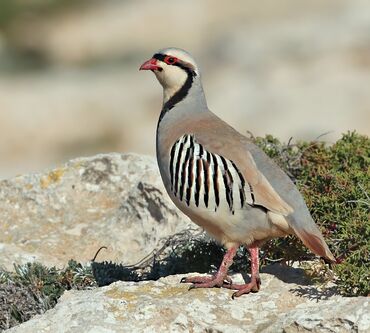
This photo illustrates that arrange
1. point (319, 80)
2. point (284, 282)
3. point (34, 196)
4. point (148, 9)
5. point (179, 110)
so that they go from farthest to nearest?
1. point (148, 9)
2. point (319, 80)
3. point (34, 196)
4. point (179, 110)
5. point (284, 282)

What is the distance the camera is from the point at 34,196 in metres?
11.0

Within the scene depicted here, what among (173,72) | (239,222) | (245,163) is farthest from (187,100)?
(239,222)

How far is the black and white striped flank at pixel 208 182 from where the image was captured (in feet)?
25.8

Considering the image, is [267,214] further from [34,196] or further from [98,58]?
[98,58]

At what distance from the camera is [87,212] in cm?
1088

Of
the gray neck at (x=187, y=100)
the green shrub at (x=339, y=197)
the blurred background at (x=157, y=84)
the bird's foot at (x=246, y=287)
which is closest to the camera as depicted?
the green shrub at (x=339, y=197)

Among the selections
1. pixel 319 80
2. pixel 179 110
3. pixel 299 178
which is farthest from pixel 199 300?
pixel 319 80

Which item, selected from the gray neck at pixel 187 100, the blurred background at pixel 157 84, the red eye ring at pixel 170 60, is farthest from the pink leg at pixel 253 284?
the blurred background at pixel 157 84

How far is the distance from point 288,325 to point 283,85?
67.0 ft

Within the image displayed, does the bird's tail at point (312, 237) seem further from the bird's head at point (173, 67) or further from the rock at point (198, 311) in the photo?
the bird's head at point (173, 67)

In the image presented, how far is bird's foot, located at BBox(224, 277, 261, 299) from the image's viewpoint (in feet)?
25.2

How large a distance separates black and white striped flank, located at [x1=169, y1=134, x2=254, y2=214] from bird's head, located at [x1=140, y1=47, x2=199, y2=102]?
2.93ft

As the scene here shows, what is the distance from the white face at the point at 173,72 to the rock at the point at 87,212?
140cm

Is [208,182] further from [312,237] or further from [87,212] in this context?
[87,212]
